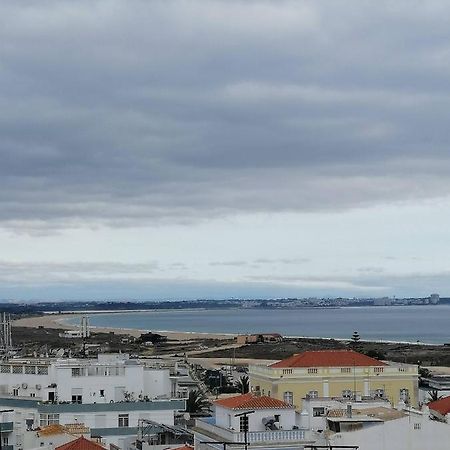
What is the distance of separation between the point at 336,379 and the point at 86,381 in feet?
45.3

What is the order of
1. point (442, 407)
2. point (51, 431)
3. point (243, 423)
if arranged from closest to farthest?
1. point (243, 423)
2. point (51, 431)
3. point (442, 407)

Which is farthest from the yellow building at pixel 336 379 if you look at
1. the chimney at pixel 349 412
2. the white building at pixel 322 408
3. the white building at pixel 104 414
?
the chimney at pixel 349 412

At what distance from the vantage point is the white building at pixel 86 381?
1934 inches

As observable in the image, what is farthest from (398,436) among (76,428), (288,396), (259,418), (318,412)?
(288,396)

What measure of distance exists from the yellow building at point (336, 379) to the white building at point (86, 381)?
19.5 feet

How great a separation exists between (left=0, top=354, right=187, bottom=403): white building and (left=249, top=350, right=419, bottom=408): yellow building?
19.5 feet

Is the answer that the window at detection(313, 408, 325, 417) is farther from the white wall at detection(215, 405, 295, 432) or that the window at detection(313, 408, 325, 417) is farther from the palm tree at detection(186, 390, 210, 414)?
the palm tree at detection(186, 390, 210, 414)

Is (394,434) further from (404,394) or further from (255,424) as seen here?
(404,394)

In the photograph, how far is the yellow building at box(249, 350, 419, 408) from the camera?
2200 inches

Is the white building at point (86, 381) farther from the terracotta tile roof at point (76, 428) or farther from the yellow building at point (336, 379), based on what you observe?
the yellow building at point (336, 379)

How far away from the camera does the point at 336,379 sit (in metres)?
56.4

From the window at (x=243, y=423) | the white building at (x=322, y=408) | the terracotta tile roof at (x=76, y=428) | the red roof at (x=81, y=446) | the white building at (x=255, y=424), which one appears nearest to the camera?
the window at (x=243, y=423)

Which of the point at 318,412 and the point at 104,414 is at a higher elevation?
the point at 318,412

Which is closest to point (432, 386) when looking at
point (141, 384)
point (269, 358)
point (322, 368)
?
point (322, 368)
